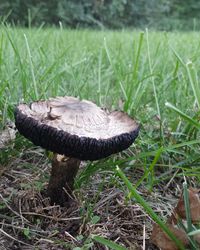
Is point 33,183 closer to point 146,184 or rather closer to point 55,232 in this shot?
point 55,232

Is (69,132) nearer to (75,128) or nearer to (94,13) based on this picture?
(75,128)

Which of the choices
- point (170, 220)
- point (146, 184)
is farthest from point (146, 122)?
point (170, 220)

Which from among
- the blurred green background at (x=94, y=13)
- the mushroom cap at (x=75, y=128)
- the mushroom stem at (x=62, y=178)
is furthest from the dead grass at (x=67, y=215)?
the blurred green background at (x=94, y=13)

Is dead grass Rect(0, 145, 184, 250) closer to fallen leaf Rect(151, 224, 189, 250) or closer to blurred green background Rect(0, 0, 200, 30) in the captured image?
fallen leaf Rect(151, 224, 189, 250)

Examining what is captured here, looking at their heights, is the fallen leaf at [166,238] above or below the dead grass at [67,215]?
above

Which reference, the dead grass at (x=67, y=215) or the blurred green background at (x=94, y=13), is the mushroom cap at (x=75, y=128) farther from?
the blurred green background at (x=94, y=13)

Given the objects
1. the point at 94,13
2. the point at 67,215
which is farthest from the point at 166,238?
the point at 94,13
